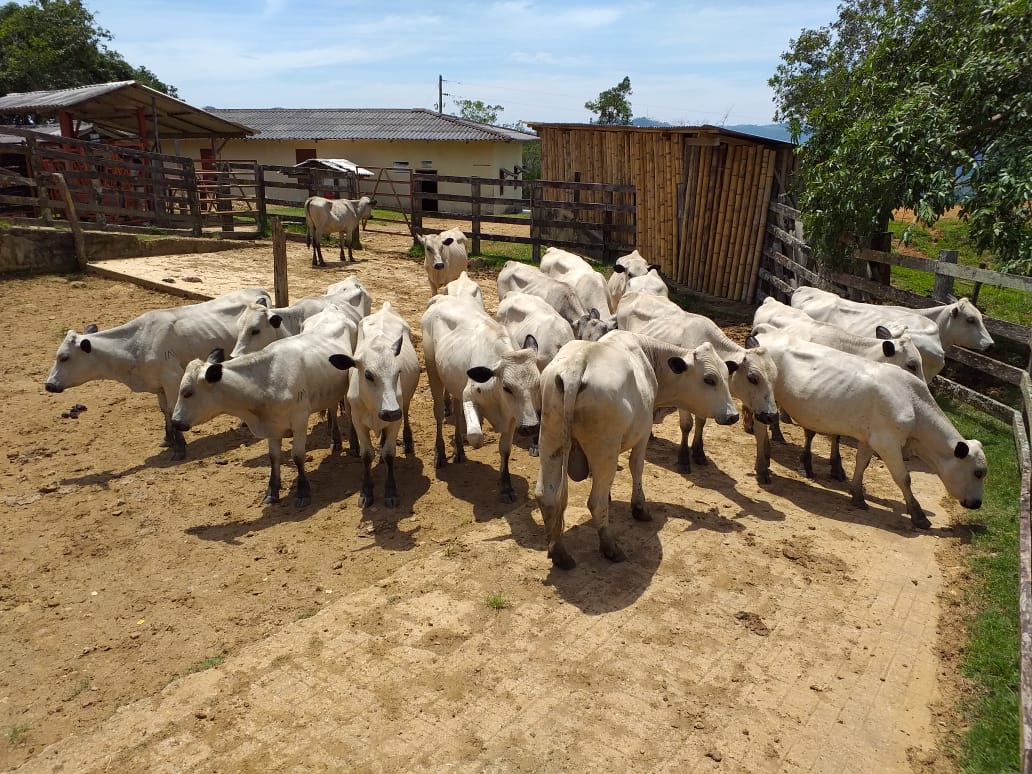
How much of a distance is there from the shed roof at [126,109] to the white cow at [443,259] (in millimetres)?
10363

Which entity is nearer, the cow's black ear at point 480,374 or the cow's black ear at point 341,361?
the cow's black ear at point 480,374

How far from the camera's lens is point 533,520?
274 inches

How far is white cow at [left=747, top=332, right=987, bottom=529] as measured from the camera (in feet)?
22.8

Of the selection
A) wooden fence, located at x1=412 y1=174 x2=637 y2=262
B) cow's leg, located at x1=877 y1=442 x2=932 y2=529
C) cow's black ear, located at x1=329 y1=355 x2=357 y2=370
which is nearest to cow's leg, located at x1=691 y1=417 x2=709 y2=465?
cow's leg, located at x1=877 y1=442 x2=932 y2=529

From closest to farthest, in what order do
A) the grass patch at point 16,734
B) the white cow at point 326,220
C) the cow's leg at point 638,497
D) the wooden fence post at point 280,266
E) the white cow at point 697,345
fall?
the grass patch at point 16,734 < the cow's leg at point 638,497 < the white cow at point 697,345 < the wooden fence post at point 280,266 < the white cow at point 326,220

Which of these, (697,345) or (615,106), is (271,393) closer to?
(697,345)

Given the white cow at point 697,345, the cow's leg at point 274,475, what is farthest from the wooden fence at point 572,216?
the cow's leg at point 274,475

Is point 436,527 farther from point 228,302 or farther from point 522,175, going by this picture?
point 522,175

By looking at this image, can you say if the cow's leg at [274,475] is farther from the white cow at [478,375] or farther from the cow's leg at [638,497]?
the cow's leg at [638,497]

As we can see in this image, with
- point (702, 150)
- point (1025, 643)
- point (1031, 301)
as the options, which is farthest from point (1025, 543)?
point (702, 150)

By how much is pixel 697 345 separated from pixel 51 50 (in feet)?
145

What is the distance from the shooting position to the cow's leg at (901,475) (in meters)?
6.96

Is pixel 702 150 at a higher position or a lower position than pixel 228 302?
higher

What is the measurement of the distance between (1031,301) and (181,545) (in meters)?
15.0
